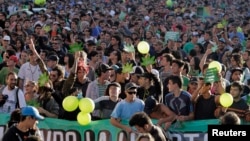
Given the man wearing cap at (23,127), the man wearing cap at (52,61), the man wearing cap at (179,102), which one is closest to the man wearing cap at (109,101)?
the man wearing cap at (179,102)

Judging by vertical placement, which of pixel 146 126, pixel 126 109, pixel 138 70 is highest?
pixel 138 70

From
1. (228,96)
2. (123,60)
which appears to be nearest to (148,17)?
(123,60)

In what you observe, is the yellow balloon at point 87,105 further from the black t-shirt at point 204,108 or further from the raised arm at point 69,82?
the black t-shirt at point 204,108

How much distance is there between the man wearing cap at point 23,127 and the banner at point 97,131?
65.7 inches

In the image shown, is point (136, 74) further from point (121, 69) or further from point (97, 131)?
point (97, 131)

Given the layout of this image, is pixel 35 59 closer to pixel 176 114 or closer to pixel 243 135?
pixel 176 114

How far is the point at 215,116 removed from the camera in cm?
995

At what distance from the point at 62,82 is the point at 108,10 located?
13910mm

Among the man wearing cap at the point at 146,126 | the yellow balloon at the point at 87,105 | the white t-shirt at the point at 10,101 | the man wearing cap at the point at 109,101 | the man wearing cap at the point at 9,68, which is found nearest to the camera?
the man wearing cap at the point at 146,126

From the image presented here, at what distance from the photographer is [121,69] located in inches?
449

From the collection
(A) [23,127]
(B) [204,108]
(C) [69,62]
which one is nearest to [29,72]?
(C) [69,62]

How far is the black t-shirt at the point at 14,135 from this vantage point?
830 centimetres

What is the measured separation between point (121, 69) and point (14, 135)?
3.39 metres

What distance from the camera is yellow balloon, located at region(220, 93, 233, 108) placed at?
958 cm
